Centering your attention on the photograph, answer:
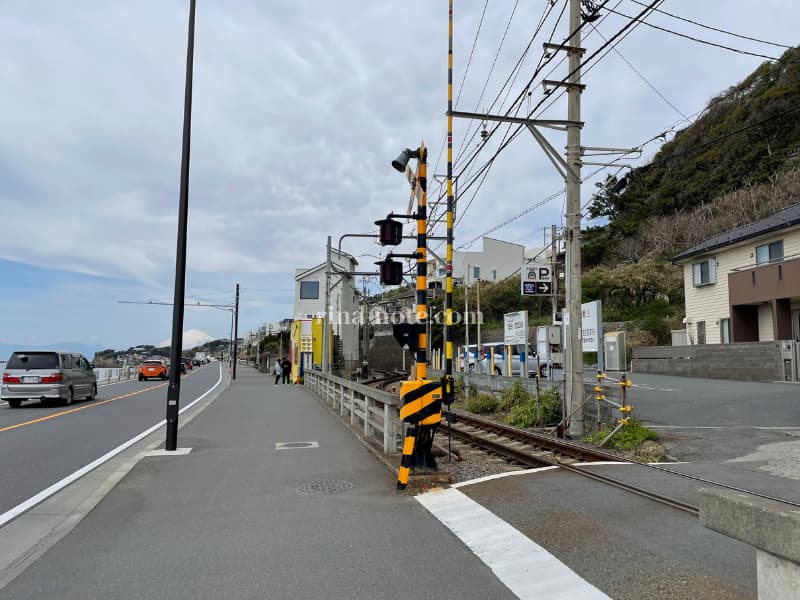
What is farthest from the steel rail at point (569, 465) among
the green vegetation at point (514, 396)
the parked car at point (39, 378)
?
the parked car at point (39, 378)

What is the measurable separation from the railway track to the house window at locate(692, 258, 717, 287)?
1878 cm

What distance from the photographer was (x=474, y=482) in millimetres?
7480

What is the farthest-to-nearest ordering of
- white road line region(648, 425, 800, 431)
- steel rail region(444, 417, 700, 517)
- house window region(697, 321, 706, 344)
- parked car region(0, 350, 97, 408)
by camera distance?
house window region(697, 321, 706, 344)
parked car region(0, 350, 97, 408)
white road line region(648, 425, 800, 431)
steel rail region(444, 417, 700, 517)

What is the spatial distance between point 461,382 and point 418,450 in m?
13.9

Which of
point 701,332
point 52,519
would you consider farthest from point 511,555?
point 701,332

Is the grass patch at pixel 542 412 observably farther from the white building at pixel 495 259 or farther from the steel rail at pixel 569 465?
the white building at pixel 495 259

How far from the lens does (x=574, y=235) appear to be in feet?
38.5

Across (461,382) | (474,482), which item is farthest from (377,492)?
(461,382)

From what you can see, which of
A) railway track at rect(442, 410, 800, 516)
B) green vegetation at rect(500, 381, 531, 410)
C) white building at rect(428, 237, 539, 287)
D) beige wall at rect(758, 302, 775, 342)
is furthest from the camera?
white building at rect(428, 237, 539, 287)

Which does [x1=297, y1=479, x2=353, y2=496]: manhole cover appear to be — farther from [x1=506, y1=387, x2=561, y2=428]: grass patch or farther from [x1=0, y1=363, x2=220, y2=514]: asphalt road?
[x1=506, y1=387, x2=561, y2=428]: grass patch

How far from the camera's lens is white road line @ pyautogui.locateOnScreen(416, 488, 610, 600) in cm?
412

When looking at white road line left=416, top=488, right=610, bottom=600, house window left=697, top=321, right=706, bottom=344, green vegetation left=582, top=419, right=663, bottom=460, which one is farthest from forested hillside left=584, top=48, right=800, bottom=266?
white road line left=416, top=488, right=610, bottom=600

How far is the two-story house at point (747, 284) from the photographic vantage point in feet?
77.5

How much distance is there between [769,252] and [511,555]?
24938mm
